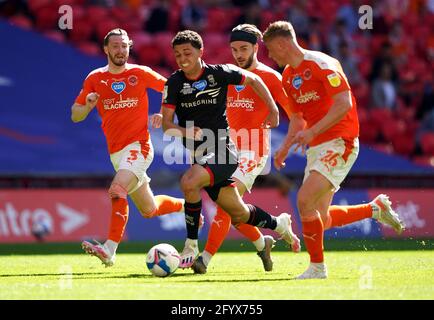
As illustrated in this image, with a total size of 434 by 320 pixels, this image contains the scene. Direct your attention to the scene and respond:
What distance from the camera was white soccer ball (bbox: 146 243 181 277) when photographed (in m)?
9.51

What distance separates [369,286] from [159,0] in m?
13.0

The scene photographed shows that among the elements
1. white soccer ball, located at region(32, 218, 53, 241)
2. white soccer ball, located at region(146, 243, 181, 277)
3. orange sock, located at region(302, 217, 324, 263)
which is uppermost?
orange sock, located at region(302, 217, 324, 263)

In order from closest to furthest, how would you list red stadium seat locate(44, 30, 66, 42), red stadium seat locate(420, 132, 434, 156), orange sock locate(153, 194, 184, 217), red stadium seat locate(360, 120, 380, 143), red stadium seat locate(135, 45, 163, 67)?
orange sock locate(153, 194, 184, 217)
red stadium seat locate(44, 30, 66, 42)
red stadium seat locate(135, 45, 163, 67)
red stadium seat locate(360, 120, 380, 143)
red stadium seat locate(420, 132, 434, 156)

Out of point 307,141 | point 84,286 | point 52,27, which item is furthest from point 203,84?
point 52,27

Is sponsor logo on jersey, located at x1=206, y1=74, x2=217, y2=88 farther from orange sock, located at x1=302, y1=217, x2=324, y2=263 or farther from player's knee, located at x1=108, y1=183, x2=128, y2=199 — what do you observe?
player's knee, located at x1=108, y1=183, x2=128, y2=199

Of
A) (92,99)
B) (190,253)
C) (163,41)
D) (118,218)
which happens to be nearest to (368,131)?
(163,41)

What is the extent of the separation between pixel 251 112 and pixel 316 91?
1.40 meters

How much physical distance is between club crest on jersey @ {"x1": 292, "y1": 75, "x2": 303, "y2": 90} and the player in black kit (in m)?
0.57

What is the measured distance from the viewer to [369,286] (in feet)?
27.5

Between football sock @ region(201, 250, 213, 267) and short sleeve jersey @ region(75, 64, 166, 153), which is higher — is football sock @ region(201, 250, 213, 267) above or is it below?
below

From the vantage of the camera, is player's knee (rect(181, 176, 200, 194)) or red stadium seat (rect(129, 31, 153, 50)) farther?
red stadium seat (rect(129, 31, 153, 50))

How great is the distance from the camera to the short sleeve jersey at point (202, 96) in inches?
381

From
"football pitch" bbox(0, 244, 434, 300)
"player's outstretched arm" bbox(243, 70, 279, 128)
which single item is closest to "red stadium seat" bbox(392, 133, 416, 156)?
"football pitch" bbox(0, 244, 434, 300)

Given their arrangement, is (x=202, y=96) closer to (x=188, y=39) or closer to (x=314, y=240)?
(x=188, y=39)
